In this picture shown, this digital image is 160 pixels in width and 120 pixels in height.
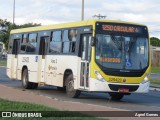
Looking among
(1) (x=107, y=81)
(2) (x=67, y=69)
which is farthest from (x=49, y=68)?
(1) (x=107, y=81)

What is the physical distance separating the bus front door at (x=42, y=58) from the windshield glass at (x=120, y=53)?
4833 mm

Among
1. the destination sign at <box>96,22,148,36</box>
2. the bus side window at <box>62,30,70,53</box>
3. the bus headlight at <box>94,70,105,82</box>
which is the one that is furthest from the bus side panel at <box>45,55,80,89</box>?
the destination sign at <box>96,22,148,36</box>

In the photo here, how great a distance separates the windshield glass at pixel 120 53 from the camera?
18547 mm

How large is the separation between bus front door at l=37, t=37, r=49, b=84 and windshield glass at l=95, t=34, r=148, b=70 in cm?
483

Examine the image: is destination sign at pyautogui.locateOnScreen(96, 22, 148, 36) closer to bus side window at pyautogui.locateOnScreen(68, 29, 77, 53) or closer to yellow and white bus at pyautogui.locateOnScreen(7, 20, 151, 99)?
yellow and white bus at pyautogui.locateOnScreen(7, 20, 151, 99)

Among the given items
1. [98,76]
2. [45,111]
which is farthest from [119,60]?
[45,111]

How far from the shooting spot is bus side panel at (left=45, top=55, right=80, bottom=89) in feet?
64.8

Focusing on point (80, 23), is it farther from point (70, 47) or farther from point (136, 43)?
point (136, 43)

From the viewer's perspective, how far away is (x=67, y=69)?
67.3 feet

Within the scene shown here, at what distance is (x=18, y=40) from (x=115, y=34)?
9181 millimetres

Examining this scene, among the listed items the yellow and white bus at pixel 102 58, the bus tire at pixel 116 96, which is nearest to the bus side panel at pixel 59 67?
the yellow and white bus at pixel 102 58

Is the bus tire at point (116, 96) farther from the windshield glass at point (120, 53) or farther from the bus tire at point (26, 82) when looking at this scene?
the bus tire at point (26, 82)

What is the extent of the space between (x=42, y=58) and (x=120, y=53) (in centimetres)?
556

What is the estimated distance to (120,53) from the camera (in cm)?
1867
